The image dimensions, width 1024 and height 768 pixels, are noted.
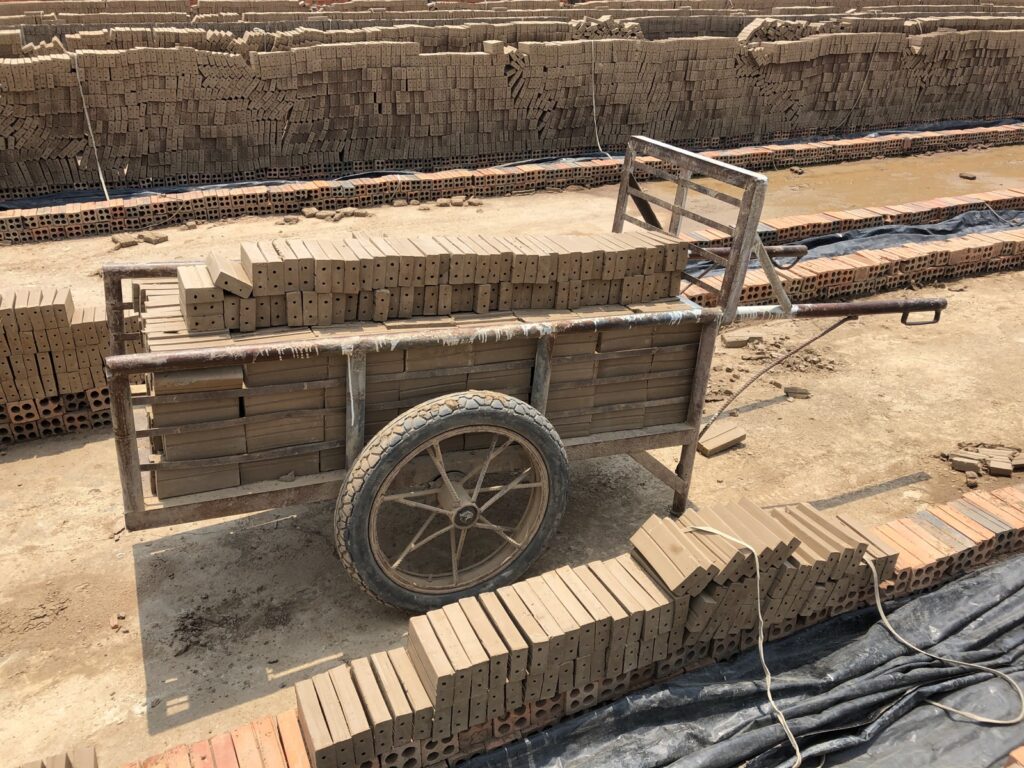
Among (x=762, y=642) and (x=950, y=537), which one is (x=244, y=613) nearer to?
(x=762, y=642)

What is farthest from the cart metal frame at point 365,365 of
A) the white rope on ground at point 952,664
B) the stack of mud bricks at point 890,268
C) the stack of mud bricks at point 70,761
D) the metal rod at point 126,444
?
the stack of mud bricks at point 890,268

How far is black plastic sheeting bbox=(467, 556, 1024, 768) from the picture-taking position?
435 centimetres

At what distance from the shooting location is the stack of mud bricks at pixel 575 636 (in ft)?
13.2

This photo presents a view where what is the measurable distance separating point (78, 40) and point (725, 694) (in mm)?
14067

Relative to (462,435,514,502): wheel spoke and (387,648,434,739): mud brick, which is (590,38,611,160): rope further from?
(387,648,434,739): mud brick

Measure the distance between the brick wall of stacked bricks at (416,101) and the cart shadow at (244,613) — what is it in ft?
31.6

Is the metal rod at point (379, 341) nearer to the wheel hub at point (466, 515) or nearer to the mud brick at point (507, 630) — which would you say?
the wheel hub at point (466, 515)

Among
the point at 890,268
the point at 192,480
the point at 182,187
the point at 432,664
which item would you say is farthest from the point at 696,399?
the point at 182,187

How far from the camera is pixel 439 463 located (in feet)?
16.1

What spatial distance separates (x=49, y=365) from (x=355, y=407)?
11.9 feet

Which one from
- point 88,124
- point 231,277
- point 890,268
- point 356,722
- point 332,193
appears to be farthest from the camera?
point 332,193

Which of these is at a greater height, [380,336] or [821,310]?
[380,336]

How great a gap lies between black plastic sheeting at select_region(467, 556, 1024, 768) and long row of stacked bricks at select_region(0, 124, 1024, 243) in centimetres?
1027

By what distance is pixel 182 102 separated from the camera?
1349 cm
